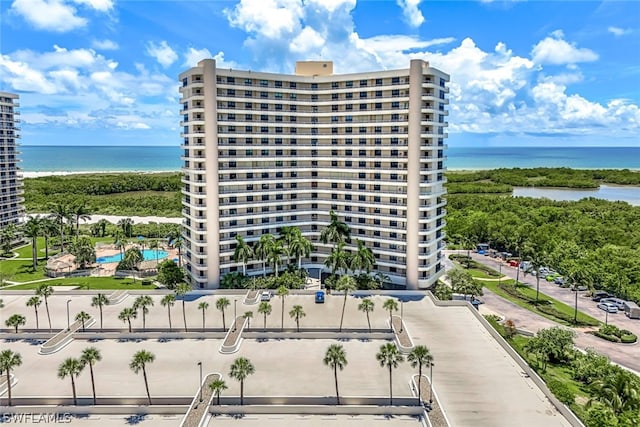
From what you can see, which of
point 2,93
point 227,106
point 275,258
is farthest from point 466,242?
point 2,93

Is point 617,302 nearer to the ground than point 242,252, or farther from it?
nearer to the ground

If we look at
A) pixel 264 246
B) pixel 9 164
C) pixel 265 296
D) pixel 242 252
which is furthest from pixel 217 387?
pixel 9 164

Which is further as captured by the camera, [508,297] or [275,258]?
[508,297]

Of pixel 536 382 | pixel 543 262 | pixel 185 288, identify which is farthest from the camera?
pixel 543 262

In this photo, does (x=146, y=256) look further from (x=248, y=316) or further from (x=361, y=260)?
(x=248, y=316)

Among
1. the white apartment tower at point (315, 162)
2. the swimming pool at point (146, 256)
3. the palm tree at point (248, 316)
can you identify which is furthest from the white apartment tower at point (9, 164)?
the palm tree at point (248, 316)

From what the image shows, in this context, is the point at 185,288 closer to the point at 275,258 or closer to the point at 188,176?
the point at 275,258
